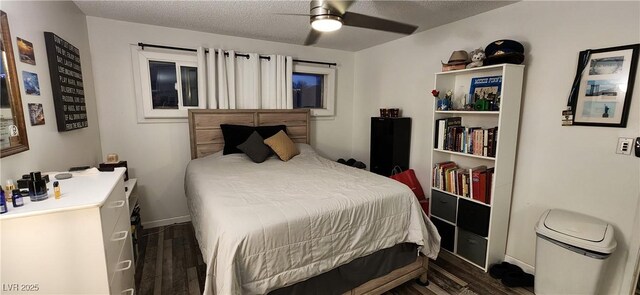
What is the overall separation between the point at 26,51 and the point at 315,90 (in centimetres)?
317

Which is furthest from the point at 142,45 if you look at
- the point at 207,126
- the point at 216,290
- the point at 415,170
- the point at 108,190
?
the point at 415,170

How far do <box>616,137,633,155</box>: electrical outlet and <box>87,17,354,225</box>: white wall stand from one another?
3.48 metres

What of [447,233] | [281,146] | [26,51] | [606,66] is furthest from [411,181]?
[26,51]

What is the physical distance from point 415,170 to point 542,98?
1.55 metres

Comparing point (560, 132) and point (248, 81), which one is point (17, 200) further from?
point (560, 132)

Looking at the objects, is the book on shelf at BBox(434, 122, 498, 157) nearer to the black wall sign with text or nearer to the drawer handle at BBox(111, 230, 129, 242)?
the drawer handle at BBox(111, 230, 129, 242)

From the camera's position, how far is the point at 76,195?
1.28 meters

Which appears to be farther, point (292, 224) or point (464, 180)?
point (464, 180)

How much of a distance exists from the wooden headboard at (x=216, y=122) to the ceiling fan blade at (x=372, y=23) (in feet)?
6.42

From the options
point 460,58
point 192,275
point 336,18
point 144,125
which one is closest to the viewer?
point 336,18

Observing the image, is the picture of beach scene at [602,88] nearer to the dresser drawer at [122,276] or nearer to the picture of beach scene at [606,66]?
the picture of beach scene at [606,66]

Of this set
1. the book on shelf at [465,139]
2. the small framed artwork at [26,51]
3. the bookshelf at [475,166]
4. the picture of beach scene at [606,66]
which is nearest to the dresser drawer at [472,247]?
the bookshelf at [475,166]

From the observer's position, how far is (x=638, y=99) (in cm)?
180

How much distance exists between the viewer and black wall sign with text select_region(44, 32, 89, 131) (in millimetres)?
1940
